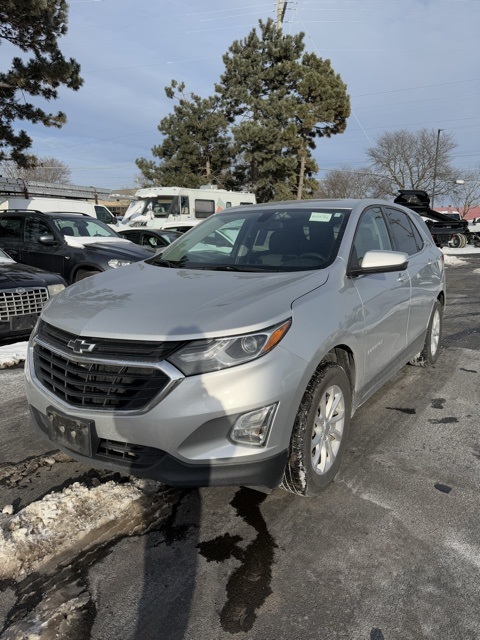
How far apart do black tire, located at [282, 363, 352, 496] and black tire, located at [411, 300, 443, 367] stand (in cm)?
235

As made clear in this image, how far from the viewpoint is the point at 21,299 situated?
5.70m

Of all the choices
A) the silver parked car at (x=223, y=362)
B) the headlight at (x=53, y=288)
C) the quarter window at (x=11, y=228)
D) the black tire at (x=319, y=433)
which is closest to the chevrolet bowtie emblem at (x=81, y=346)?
the silver parked car at (x=223, y=362)

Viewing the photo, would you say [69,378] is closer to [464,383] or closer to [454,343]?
[464,383]

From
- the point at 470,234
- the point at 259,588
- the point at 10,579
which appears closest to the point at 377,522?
the point at 259,588

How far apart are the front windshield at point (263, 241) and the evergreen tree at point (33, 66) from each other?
1070 centimetres

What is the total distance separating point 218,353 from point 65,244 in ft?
23.4

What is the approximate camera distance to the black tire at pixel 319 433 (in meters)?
2.49

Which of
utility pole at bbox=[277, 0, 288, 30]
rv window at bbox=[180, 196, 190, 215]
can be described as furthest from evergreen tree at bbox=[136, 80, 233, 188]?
rv window at bbox=[180, 196, 190, 215]

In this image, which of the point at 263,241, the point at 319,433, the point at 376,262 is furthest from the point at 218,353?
the point at 263,241

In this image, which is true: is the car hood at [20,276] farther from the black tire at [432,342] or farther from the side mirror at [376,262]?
the black tire at [432,342]

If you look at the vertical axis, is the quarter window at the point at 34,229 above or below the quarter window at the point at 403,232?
below

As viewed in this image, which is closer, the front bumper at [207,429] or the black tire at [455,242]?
the front bumper at [207,429]

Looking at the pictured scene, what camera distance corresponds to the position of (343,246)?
321cm

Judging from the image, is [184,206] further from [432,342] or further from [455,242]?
[455,242]
